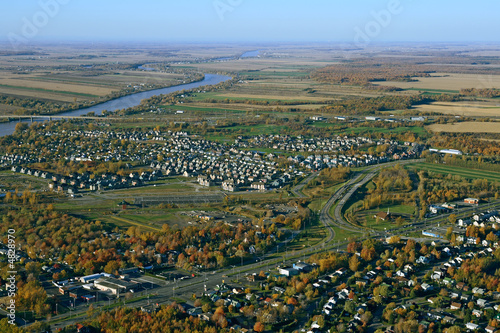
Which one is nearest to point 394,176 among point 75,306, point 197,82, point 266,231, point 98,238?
point 266,231

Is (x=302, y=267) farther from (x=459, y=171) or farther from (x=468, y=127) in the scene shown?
(x=468, y=127)

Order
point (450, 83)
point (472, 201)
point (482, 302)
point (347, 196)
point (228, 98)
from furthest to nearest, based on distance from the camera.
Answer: point (450, 83), point (228, 98), point (347, 196), point (472, 201), point (482, 302)

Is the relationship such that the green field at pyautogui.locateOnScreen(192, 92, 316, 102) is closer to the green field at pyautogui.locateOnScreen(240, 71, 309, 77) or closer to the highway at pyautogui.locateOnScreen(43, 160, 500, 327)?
the green field at pyautogui.locateOnScreen(240, 71, 309, 77)

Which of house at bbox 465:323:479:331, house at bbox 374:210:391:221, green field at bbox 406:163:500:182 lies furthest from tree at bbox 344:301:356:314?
green field at bbox 406:163:500:182

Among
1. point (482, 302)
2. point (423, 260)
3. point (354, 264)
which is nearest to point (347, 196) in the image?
point (423, 260)

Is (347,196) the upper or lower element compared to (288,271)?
upper

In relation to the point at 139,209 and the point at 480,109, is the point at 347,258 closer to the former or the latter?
the point at 139,209
